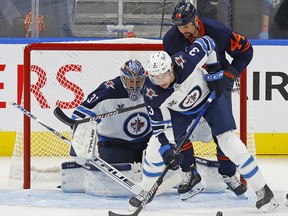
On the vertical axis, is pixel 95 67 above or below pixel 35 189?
above

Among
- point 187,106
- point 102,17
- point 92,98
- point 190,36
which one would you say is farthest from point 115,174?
point 102,17

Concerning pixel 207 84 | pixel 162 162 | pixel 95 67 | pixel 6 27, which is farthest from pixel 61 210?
pixel 6 27

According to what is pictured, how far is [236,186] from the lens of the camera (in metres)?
4.79

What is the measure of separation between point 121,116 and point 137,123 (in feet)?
0.32

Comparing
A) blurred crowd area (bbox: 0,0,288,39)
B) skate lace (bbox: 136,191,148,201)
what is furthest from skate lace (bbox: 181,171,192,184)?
blurred crowd area (bbox: 0,0,288,39)

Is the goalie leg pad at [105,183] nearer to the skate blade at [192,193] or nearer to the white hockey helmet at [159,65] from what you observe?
the skate blade at [192,193]

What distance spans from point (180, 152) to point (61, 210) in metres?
0.71

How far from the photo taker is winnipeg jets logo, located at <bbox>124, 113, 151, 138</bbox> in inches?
208

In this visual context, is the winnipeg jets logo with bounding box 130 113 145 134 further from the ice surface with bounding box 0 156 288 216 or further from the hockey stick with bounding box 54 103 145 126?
the ice surface with bounding box 0 156 288 216

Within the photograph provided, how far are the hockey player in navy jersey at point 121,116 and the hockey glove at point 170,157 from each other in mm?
689

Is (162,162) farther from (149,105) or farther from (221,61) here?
(221,61)

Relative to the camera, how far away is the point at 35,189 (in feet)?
16.9

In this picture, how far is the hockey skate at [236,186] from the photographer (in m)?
4.77

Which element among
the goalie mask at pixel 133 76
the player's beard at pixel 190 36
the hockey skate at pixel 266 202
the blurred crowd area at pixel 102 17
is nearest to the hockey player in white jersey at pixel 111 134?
the goalie mask at pixel 133 76
